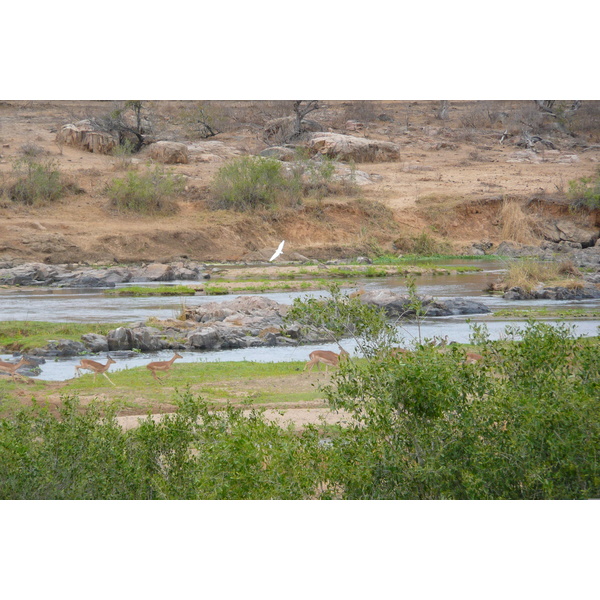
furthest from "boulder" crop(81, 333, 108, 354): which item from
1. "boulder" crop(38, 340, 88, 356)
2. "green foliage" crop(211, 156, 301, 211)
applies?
"green foliage" crop(211, 156, 301, 211)

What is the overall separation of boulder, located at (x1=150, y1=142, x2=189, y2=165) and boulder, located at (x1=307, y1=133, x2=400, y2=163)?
15.6 ft

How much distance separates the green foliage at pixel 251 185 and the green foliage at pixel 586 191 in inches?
440

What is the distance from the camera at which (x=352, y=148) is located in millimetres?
29906

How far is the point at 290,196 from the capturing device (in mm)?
26953

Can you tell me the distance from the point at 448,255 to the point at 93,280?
9.79 m

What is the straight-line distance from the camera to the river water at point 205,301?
43.0ft

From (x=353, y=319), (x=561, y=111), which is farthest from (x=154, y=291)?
(x=353, y=319)

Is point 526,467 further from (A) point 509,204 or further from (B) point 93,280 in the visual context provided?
(B) point 93,280

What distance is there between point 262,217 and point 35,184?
7.95 metres

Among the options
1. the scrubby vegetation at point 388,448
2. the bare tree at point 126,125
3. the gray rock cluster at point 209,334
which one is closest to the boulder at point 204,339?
the gray rock cluster at point 209,334

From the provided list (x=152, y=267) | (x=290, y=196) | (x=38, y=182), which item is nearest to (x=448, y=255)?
(x=290, y=196)

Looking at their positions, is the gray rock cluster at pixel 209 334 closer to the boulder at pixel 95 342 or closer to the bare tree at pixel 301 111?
the boulder at pixel 95 342

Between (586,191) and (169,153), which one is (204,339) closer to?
(586,191)

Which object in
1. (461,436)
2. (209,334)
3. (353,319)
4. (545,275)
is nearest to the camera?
(461,436)
